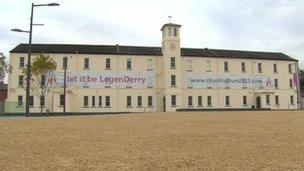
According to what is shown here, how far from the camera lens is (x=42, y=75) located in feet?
211

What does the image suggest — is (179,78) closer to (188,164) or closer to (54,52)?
(54,52)

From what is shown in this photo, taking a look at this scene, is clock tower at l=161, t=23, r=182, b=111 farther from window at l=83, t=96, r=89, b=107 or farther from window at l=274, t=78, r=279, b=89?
window at l=274, t=78, r=279, b=89

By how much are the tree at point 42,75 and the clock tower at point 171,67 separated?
654 inches

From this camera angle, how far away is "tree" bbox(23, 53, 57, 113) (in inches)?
2421

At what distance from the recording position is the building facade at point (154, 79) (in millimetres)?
65812

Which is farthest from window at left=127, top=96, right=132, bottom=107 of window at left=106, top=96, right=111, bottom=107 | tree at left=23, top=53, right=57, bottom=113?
tree at left=23, top=53, right=57, bottom=113

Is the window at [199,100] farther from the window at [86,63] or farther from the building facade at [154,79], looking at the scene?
the window at [86,63]

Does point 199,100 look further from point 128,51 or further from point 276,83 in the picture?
point 276,83

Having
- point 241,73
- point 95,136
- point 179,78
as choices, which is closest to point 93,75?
point 179,78

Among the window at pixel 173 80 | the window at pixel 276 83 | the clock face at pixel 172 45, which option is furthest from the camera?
the window at pixel 276 83

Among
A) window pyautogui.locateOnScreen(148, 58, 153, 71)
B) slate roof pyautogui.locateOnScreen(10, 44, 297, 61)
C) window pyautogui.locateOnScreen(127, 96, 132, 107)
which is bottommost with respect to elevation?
window pyautogui.locateOnScreen(127, 96, 132, 107)

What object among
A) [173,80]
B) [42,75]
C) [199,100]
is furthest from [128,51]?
[42,75]

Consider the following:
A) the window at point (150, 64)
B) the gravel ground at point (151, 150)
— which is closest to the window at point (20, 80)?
the window at point (150, 64)

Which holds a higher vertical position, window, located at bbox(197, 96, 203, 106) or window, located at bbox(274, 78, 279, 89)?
window, located at bbox(274, 78, 279, 89)
